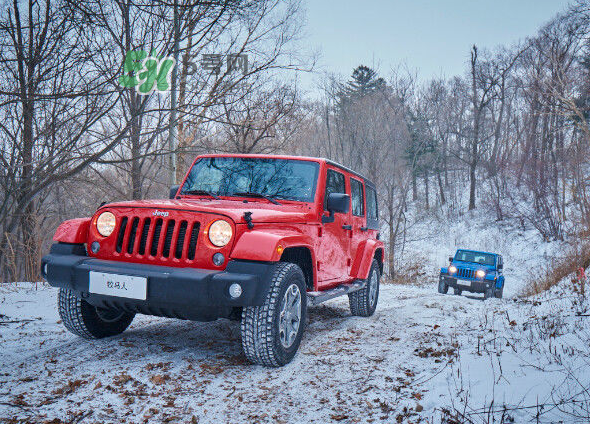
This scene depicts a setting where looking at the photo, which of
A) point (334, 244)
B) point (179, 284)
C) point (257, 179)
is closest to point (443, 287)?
point (334, 244)

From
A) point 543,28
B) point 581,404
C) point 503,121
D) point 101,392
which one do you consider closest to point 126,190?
point 101,392

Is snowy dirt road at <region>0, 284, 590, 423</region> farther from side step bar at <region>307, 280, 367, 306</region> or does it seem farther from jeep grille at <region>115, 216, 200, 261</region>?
jeep grille at <region>115, 216, 200, 261</region>

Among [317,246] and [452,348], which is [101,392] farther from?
[452,348]

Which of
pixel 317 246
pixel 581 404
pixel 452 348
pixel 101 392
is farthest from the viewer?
pixel 317 246

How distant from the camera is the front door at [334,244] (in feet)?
15.9

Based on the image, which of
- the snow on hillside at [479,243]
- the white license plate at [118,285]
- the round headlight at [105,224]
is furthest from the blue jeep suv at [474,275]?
the white license plate at [118,285]

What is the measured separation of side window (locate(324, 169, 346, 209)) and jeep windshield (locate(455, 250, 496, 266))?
10493 millimetres

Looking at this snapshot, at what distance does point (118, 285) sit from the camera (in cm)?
353

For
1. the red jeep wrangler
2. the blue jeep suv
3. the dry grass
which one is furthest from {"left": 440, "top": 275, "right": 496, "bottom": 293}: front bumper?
the red jeep wrangler

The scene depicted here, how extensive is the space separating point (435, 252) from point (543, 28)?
1618cm

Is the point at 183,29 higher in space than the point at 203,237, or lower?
higher

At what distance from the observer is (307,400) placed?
3160mm

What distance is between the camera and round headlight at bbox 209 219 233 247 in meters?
3.56

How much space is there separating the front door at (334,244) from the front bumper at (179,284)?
1401 millimetres
